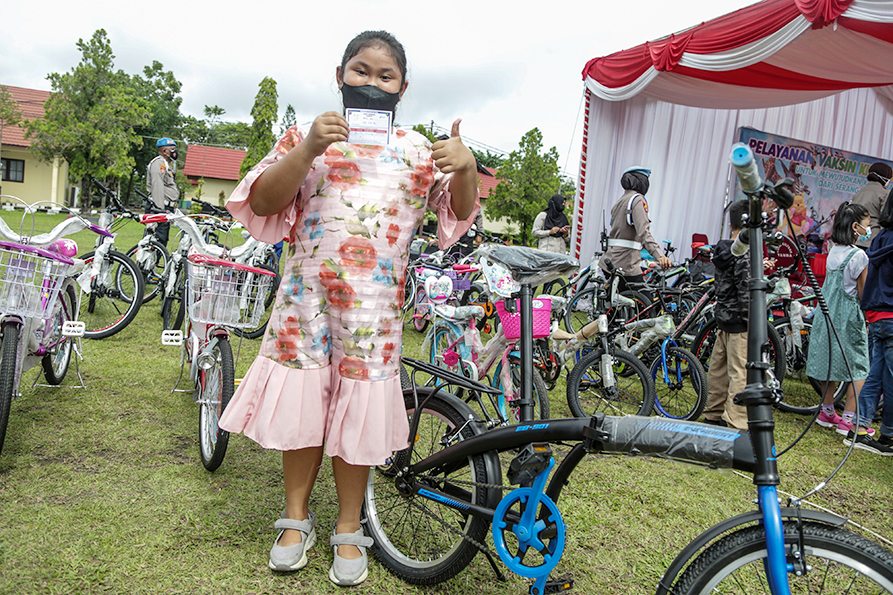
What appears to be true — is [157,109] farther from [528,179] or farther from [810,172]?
[810,172]

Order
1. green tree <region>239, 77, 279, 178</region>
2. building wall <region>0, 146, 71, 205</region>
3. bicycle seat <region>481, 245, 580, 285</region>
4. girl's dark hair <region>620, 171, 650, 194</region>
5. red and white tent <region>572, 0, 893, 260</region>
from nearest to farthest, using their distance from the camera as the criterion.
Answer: bicycle seat <region>481, 245, 580, 285</region> < girl's dark hair <region>620, 171, 650, 194</region> < red and white tent <region>572, 0, 893, 260</region> < green tree <region>239, 77, 279, 178</region> < building wall <region>0, 146, 71, 205</region>

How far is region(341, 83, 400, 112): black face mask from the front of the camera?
179cm

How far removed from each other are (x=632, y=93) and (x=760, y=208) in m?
6.85

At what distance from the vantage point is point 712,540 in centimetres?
145

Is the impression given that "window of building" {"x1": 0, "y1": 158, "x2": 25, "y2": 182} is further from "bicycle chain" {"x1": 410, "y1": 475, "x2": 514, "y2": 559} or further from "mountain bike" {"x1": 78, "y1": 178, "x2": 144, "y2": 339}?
"bicycle chain" {"x1": 410, "y1": 475, "x2": 514, "y2": 559}

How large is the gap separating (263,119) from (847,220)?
29.0 metres

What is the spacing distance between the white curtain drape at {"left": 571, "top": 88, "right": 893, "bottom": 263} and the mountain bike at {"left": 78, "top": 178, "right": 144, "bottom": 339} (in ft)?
18.8

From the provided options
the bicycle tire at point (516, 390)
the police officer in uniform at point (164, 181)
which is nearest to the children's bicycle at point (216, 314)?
the bicycle tire at point (516, 390)

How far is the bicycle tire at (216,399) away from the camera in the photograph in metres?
2.71

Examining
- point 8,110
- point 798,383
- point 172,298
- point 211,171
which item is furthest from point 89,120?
point 798,383

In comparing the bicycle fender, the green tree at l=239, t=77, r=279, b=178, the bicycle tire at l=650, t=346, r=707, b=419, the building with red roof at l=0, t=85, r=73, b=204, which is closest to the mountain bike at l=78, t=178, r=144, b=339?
the bicycle tire at l=650, t=346, r=707, b=419

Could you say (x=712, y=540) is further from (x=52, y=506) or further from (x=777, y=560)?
(x=52, y=506)

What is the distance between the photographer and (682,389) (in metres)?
4.54

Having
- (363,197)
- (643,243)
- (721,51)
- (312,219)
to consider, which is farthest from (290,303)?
(721,51)
